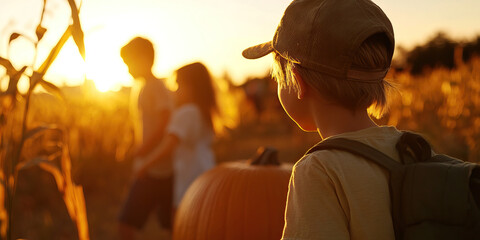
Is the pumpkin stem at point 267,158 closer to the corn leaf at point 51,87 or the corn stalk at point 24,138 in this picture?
the corn stalk at point 24,138

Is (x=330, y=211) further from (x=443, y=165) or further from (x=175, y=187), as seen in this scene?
(x=175, y=187)

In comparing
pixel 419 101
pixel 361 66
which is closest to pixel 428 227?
pixel 361 66

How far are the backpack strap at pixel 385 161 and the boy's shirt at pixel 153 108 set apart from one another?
10.7 feet

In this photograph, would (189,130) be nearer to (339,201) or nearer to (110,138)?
(339,201)

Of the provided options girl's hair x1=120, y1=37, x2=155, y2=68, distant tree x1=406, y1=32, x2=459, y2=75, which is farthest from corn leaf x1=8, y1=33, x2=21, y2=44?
distant tree x1=406, y1=32, x2=459, y2=75

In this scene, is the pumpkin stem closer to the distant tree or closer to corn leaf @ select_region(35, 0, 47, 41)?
corn leaf @ select_region(35, 0, 47, 41)

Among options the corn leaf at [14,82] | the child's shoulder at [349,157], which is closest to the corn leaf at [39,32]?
the corn leaf at [14,82]

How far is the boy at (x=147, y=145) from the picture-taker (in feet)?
14.4

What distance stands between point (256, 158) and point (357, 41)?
6.53 ft

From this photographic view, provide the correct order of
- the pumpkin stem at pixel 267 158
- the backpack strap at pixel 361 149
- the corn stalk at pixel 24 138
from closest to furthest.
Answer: the backpack strap at pixel 361 149, the corn stalk at pixel 24 138, the pumpkin stem at pixel 267 158

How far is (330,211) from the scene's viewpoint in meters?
1.32

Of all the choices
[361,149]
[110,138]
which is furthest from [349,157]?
[110,138]

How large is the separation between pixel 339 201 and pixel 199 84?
11.1 feet

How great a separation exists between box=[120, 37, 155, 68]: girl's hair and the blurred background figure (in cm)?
29
